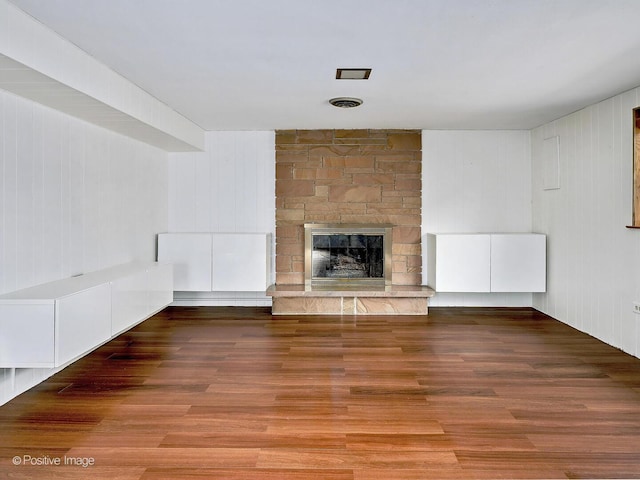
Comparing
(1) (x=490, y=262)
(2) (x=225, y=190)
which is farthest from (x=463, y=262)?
(2) (x=225, y=190)

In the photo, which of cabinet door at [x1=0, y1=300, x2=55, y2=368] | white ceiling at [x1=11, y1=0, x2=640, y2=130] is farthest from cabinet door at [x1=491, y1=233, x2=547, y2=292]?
cabinet door at [x1=0, y1=300, x2=55, y2=368]

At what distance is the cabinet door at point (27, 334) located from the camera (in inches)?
106

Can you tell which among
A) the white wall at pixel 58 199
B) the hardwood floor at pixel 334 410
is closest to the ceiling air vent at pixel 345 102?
the white wall at pixel 58 199

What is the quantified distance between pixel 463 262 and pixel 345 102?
2369mm

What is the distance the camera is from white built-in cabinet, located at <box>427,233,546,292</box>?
547 cm

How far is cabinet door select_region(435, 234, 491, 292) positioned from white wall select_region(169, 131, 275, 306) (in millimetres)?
2047

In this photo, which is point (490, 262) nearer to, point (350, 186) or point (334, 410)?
point (350, 186)

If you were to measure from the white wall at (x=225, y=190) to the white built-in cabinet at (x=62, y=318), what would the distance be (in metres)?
2.24

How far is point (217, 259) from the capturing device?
5582mm

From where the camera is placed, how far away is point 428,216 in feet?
19.6

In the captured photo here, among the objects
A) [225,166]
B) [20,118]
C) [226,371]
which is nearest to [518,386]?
[226,371]

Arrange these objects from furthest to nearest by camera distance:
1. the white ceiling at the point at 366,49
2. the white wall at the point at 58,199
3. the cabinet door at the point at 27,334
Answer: the white wall at the point at 58,199 < the cabinet door at the point at 27,334 < the white ceiling at the point at 366,49

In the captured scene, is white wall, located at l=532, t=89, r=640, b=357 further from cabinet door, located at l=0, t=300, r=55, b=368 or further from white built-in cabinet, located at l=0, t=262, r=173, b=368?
cabinet door, located at l=0, t=300, r=55, b=368

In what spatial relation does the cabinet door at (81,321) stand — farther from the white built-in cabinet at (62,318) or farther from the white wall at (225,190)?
the white wall at (225,190)
